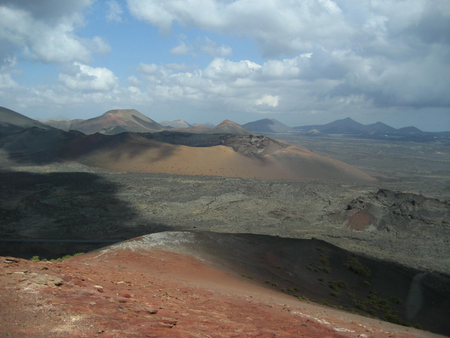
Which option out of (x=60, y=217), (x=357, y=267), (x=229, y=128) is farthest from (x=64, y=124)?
(x=357, y=267)

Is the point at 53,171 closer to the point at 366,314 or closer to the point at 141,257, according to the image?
the point at 141,257

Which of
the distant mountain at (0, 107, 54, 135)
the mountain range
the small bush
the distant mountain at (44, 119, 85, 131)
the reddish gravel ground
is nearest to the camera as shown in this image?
the reddish gravel ground

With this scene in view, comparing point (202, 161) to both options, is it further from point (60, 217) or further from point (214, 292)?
point (214, 292)

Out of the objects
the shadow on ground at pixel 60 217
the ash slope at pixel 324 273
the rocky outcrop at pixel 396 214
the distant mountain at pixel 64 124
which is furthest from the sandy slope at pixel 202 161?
the distant mountain at pixel 64 124

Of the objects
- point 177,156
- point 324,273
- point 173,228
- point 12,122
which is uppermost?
point 12,122

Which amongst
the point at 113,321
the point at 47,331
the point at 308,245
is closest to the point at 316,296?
the point at 308,245

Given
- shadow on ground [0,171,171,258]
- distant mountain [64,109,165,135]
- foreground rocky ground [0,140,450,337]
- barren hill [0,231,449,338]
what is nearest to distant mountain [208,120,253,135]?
distant mountain [64,109,165,135]

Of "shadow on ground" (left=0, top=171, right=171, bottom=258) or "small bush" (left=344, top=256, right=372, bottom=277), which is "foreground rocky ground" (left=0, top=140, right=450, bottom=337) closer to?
"shadow on ground" (left=0, top=171, right=171, bottom=258)
